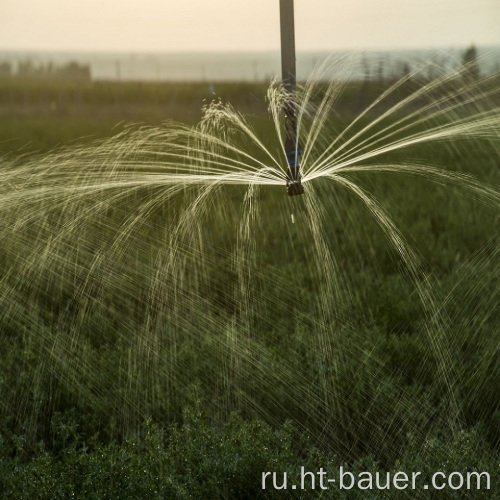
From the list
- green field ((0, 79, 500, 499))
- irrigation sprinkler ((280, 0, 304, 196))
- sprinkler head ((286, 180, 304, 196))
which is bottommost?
green field ((0, 79, 500, 499))

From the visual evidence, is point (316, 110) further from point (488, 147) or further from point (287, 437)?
point (488, 147)

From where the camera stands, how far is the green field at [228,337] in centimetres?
329

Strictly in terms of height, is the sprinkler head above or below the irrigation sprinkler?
below

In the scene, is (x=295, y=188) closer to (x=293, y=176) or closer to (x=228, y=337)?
(x=293, y=176)

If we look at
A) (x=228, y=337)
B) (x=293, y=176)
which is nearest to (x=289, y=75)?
(x=293, y=176)

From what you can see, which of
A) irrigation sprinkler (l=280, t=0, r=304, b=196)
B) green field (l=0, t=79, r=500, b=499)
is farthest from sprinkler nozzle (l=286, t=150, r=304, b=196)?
green field (l=0, t=79, r=500, b=499)

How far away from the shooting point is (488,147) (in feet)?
43.5

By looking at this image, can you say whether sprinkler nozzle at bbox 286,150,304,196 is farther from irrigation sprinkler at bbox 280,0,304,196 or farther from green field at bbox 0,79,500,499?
green field at bbox 0,79,500,499

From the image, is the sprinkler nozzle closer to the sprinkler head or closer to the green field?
the sprinkler head

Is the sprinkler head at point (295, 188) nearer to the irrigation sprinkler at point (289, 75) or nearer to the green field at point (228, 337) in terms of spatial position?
the irrigation sprinkler at point (289, 75)

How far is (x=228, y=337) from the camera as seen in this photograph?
496cm

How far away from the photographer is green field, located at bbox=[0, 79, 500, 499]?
329cm

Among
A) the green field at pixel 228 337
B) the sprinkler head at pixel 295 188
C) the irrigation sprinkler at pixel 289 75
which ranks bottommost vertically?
the green field at pixel 228 337

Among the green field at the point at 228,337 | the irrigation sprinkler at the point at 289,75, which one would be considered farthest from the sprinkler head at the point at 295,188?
the green field at the point at 228,337
